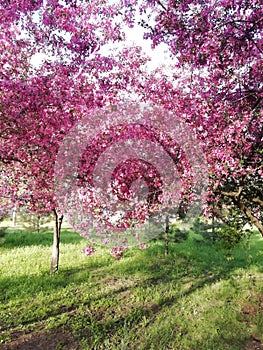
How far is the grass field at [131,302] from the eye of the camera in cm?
623

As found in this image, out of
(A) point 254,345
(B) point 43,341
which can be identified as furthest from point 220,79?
(B) point 43,341

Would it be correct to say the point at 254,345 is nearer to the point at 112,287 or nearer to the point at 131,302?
the point at 131,302

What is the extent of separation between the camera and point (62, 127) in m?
5.55

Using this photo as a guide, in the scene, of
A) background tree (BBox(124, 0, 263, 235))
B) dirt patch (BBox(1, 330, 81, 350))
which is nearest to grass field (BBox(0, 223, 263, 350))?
dirt patch (BBox(1, 330, 81, 350))

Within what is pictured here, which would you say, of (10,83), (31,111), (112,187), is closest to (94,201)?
(112,187)

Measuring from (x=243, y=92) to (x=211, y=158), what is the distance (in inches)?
68.9

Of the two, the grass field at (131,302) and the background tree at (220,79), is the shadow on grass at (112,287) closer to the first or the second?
the grass field at (131,302)

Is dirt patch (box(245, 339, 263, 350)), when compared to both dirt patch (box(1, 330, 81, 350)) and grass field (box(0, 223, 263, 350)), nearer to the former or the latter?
grass field (box(0, 223, 263, 350))

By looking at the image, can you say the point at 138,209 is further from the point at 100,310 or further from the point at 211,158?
the point at 100,310

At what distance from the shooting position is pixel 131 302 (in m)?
8.14

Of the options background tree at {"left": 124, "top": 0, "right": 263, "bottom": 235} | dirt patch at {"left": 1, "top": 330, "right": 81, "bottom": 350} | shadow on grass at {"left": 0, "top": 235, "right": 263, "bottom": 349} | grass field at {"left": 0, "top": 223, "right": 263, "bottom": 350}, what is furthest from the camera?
shadow on grass at {"left": 0, "top": 235, "right": 263, "bottom": 349}

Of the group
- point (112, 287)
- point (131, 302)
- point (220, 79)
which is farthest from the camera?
point (112, 287)

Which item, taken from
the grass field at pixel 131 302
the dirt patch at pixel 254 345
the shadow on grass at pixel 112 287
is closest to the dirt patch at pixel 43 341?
the grass field at pixel 131 302

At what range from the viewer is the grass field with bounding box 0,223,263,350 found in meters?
6.23
